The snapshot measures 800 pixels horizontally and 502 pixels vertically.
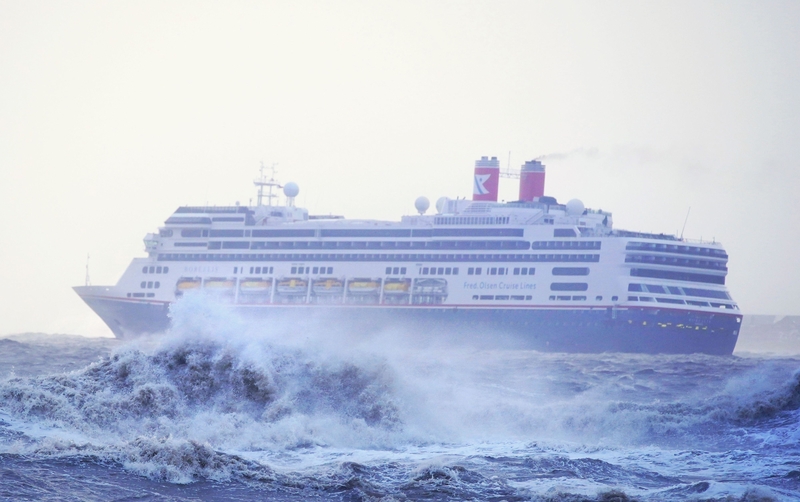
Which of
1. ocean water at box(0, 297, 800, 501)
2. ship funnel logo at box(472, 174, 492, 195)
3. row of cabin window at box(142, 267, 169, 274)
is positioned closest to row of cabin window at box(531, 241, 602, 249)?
ship funnel logo at box(472, 174, 492, 195)

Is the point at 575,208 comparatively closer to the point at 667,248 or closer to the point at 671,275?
the point at 667,248

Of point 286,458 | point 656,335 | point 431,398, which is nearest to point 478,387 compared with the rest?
point 431,398

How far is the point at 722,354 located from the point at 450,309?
51.1ft

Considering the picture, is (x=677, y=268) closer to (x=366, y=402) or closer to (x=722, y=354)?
(x=722, y=354)

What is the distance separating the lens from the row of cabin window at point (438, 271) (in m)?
60.9

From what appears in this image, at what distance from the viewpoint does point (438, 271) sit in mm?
61406

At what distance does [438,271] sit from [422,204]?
676 cm

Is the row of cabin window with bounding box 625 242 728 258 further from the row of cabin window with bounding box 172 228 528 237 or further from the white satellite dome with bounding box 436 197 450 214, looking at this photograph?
the white satellite dome with bounding box 436 197 450 214

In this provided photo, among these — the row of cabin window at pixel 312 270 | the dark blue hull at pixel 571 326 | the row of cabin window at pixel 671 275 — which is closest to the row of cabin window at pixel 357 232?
the row of cabin window at pixel 312 270

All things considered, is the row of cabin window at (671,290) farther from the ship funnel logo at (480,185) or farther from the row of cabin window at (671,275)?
the ship funnel logo at (480,185)

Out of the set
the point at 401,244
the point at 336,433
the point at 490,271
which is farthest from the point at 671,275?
the point at 336,433

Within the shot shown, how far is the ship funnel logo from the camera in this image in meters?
65.6

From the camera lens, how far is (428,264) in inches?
2438

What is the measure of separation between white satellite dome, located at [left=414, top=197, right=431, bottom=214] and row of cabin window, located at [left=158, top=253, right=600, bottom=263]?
5.05 m
